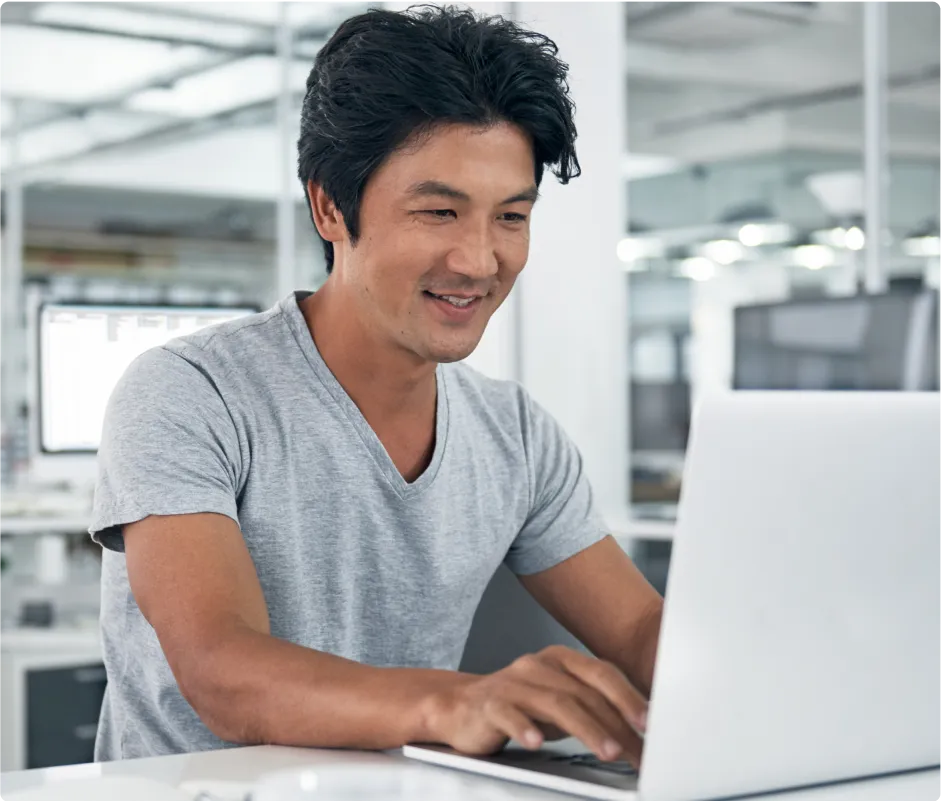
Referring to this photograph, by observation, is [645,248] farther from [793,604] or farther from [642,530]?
[793,604]

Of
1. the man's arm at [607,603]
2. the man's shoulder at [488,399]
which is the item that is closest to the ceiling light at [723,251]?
the man's shoulder at [488,399]

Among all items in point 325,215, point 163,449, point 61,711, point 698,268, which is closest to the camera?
point 163,449

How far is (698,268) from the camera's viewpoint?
11.5 meters

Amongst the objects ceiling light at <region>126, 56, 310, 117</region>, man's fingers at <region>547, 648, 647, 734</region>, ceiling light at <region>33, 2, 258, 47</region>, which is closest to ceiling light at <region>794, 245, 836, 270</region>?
ceiling light at <region>126, 56, 310, 117</region>

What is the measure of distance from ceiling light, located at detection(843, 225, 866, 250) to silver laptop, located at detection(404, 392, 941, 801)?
11.1 ft

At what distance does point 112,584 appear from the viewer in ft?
4.30

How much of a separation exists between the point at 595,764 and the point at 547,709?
0.07 meters

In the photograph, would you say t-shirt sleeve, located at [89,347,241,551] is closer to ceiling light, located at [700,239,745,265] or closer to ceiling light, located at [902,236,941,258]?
ceiling light, located at [902,236,941,258]

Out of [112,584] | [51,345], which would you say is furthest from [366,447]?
[51,345]

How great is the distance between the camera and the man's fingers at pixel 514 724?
81cm

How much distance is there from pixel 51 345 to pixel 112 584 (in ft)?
7.22

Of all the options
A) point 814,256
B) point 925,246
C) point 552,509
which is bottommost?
point 552,509

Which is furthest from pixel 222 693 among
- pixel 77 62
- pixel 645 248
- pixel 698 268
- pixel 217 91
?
pixel 698 268

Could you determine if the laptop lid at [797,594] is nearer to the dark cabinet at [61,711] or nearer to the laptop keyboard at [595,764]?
the laptop keyboard at [595,764]
